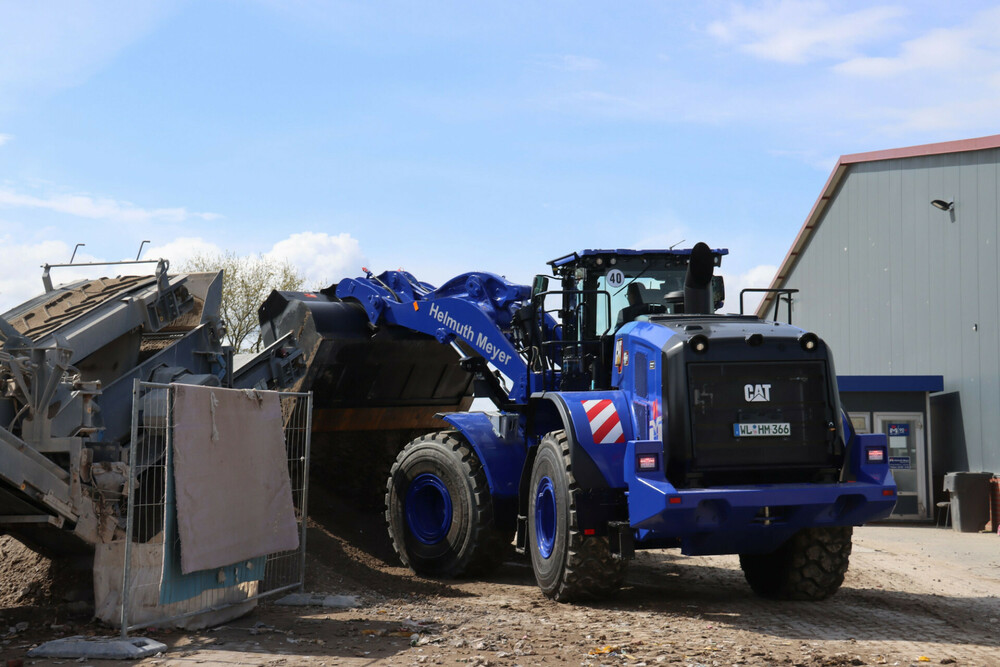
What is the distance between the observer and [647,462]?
8203 mm

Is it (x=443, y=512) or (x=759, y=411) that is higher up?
(x=759, y=411)

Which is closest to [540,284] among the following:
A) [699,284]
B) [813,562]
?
[699,284]

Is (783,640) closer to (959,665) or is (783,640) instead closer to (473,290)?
(959,665)

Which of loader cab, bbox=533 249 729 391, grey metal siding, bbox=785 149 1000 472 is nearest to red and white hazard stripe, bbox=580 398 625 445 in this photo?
loader cab, bbox=533 249 729 391

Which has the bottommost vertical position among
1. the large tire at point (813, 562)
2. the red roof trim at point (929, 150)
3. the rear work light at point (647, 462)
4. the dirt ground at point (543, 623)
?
the dirt ground at point (543, 623)

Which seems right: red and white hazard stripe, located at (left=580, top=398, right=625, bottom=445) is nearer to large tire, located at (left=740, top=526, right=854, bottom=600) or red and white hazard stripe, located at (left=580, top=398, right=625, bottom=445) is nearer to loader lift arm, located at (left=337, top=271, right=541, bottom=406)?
loader lift arm, located at (left=337, top=271, right=541, bottom=406)

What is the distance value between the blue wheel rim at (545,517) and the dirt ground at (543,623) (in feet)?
1.53

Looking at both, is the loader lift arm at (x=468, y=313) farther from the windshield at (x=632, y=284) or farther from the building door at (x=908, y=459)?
the building door at (x=908, y=459)

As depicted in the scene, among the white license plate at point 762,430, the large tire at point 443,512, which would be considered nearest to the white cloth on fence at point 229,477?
the large tire at point 443,512

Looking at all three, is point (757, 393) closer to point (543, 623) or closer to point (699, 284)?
point (699, 284)

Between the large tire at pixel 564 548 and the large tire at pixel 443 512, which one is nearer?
the large tire at pixel 564 548

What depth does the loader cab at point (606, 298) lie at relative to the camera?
392 inches

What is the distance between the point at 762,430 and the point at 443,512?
13.0 feet

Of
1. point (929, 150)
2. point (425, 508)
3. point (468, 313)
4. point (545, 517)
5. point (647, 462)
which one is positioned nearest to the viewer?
point (647, 462)
